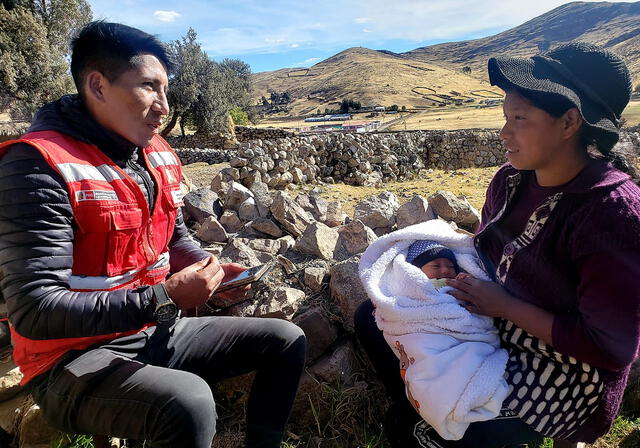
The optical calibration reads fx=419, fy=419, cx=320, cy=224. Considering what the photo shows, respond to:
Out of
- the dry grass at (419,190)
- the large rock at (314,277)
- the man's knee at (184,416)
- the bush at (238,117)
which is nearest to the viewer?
the man's knee at (184,416)

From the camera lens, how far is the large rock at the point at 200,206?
3.92 metres

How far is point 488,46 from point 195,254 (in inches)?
6585

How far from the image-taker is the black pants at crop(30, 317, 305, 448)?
59.8 inches

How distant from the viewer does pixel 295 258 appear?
313 centimetres

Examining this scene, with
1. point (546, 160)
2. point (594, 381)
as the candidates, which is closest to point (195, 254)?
point (546, 160)

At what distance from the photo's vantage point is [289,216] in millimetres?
3730

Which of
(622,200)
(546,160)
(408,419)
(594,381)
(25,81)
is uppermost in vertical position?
(25,81)

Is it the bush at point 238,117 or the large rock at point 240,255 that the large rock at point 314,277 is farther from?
the bush at point 238,117

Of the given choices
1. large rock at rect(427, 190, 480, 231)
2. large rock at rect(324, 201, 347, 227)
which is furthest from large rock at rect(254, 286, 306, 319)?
large rock at rect(427, 190, 480, 231)

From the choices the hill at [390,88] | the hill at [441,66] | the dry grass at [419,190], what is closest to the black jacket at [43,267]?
the dry grass at [419,190]

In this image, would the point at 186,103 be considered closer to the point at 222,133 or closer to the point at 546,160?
the point at 222,133

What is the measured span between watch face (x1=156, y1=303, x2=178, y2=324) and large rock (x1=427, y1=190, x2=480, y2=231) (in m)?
3.14

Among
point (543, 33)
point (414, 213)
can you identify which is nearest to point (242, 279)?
point (414, 213)

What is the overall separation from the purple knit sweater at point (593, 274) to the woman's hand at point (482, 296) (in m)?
0.09
